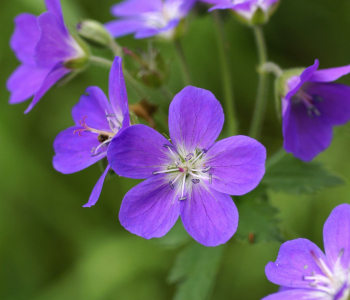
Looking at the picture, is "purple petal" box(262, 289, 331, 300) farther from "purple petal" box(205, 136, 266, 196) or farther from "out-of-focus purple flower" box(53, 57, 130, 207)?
"out-of-focus purple flower" box(53, 57, 130, 207)

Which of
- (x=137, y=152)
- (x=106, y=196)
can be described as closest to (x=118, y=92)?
(x=137, y=152)

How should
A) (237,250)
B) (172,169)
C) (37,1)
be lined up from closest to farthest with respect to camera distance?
(172,169)
(237,250)
(37,1)

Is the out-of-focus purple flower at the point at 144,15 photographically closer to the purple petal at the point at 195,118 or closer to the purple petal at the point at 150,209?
the purple petal at the point at 195,118

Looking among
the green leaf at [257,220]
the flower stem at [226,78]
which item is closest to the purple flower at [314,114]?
the green leaf at [257,220]

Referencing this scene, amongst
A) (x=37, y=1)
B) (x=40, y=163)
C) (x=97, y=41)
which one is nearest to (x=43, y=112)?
(x=40, y=163)

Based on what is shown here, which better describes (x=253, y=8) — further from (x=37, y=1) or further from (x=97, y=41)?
(x=37, y=1)

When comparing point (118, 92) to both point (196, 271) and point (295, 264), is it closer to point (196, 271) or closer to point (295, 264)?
point (295, 264)
